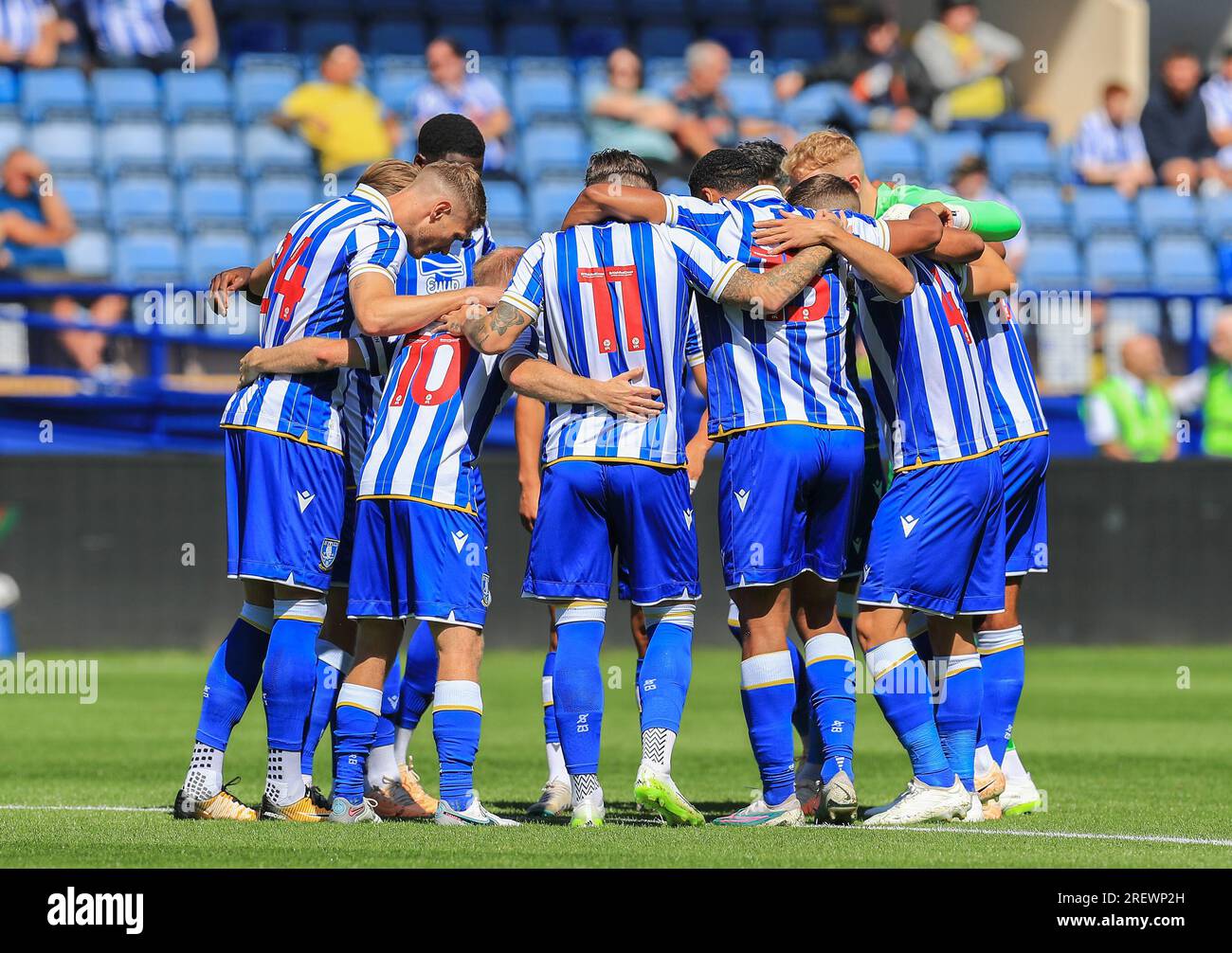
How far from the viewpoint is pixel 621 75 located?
17812mm

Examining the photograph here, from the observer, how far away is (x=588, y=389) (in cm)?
632

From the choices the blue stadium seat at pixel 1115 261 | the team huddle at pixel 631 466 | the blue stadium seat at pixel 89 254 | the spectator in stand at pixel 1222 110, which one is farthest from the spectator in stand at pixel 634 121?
the team huddle at pixel 631 466

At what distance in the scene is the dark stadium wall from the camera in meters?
13.5

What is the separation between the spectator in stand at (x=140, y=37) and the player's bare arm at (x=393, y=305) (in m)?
12.4

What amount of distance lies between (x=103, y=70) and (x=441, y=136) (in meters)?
11.7

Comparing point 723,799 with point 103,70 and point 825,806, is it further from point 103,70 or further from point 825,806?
point 103,70

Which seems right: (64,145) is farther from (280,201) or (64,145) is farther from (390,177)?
(390,177)

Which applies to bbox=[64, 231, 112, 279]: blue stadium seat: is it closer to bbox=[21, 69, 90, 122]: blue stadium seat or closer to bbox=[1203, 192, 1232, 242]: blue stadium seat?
Answer: bbox=[21, 69, 90, 122]: blue stadium seat

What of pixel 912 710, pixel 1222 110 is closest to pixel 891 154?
pixel 1222 110

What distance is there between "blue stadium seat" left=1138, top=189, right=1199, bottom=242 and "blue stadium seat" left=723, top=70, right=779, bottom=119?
386 cm

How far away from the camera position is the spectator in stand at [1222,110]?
20203 mm

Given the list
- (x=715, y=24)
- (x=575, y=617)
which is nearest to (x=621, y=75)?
(x=715, y=24)

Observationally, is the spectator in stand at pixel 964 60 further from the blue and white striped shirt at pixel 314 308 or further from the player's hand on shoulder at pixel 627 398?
the player's hand on shoulder at pixel 627 398

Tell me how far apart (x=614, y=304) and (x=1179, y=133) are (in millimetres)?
15043
